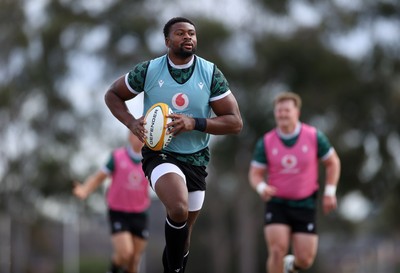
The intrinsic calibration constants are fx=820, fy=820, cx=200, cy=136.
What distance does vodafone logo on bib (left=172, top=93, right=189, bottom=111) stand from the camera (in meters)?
7.66

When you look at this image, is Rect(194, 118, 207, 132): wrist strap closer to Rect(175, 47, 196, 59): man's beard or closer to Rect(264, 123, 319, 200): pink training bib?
Rect(175, 47, 196, 59): man's beard

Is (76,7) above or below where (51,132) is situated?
above

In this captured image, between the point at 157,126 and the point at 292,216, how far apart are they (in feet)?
12.9

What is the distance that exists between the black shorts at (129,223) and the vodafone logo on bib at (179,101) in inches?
201

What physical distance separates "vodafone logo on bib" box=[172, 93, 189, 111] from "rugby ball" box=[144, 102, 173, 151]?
0.24 metres

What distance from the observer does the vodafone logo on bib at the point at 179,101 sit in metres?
7.66

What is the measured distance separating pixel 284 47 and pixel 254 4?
8.48 feet

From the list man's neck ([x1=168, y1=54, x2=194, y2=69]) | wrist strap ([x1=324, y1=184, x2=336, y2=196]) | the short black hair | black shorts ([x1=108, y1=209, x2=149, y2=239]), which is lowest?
black shorts ([x1=108, y1=209, x2=149, y2=239])

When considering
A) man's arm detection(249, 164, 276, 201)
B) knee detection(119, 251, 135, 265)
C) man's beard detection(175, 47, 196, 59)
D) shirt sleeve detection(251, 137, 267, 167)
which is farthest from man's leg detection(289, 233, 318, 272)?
man's beard detection(175, 47, 196, 59)

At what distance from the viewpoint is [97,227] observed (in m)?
54.3

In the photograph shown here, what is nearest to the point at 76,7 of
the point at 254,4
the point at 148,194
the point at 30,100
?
the point at 30,100

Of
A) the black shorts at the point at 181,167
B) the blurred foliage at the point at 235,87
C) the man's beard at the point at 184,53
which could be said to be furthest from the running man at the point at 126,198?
the blurred foliage at the point at 235,87

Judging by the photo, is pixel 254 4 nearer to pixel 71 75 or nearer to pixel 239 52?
pixel 239 52

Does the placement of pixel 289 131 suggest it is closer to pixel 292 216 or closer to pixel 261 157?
pixel 261 157
